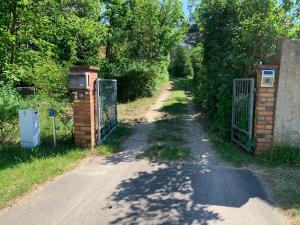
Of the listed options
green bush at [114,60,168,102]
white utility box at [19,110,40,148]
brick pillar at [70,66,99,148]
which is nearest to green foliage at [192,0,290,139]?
brick pillar at [70,66,99,148]

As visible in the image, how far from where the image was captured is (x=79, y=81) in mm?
5812

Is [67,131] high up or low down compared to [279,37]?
down

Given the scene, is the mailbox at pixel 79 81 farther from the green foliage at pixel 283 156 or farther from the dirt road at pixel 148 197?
the green foliage at pixel 283 156

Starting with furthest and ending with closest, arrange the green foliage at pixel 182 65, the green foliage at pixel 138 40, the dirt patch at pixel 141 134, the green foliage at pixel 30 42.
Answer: the green foliage at pixel 182 65
the green foliage at pixel 138 40
the green foliage at pixel 30 42
the dirt patch at pixel 141 134

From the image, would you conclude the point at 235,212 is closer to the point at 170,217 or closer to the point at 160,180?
the point at 170,217

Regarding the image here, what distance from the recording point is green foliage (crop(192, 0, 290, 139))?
6113 millimetres

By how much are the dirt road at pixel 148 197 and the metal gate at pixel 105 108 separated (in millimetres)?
1240

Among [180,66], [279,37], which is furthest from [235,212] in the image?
[180,66]

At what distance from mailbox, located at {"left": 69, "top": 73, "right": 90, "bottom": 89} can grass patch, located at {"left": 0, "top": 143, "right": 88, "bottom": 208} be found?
4.41 feet

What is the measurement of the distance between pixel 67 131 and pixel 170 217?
430 centimetres

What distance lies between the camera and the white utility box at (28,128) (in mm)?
6043

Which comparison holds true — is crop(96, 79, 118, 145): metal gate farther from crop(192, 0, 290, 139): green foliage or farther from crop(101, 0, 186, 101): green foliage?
crop(101, 0, 186, 101): green foliage

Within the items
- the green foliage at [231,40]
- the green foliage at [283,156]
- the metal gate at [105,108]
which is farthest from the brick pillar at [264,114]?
the metal gate at [105,108]

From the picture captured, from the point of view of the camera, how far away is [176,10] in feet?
75.0
